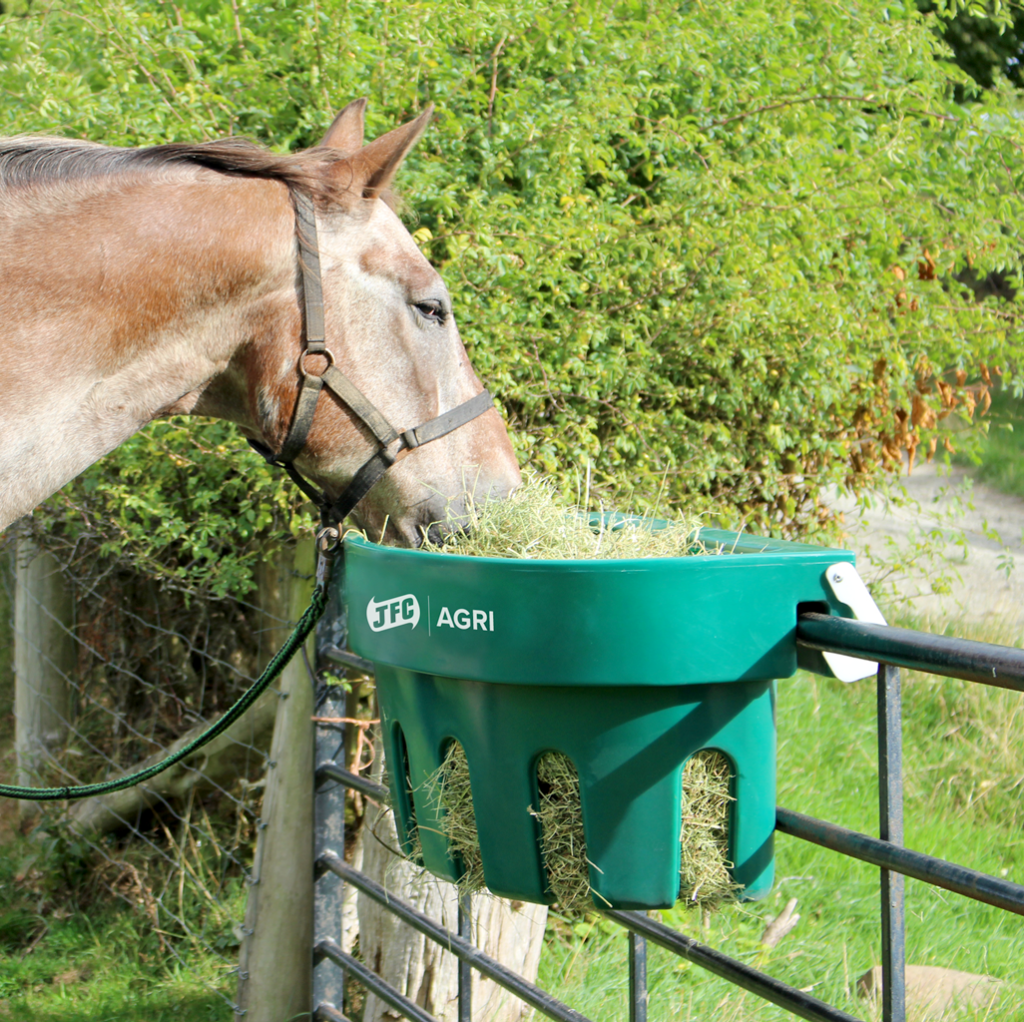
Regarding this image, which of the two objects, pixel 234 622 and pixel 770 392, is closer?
pixel 770 392

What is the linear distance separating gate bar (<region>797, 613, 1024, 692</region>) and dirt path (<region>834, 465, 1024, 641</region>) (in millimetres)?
2576

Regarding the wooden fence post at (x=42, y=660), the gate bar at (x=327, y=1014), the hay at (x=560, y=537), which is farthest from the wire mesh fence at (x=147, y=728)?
the hay at (x=560, y=537)

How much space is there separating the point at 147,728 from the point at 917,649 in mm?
3531

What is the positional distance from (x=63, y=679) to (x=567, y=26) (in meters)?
3.35

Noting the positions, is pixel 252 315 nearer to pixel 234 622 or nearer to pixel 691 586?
pixel 691 586

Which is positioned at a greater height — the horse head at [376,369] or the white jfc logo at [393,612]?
the horse head at [376,369]

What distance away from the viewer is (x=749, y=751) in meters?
1.19

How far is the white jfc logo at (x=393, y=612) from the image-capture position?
126 cm

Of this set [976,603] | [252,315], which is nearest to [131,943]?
[252,315]

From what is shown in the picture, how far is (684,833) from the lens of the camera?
3.92 feet

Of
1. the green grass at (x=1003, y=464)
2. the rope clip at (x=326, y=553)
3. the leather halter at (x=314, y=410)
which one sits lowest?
the green grass at (x=1003, y=464)

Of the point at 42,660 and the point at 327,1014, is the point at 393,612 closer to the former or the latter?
the point at 327,1014

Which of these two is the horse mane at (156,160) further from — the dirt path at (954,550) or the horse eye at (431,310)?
the dirt path at (954,550)

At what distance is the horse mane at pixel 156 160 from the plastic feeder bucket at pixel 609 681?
1056mm
